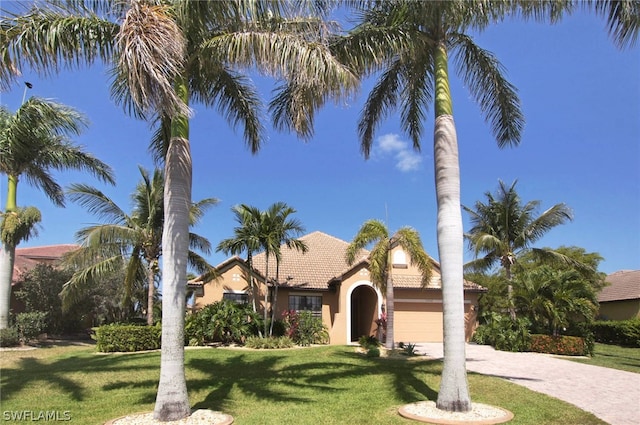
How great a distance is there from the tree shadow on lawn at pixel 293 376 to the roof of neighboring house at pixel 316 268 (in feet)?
23.6

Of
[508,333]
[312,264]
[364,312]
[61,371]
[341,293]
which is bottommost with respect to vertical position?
[61,371]

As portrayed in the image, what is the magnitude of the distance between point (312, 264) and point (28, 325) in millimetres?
13694

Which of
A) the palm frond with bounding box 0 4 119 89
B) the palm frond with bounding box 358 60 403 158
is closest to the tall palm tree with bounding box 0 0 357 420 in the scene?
the palm frond with bounding box 0 4 119 89

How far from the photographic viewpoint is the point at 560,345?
65.0ft

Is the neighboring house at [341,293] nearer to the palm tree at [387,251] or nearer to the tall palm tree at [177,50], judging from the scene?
the palm tree at [387,251]

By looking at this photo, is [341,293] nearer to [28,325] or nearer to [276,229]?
[276,229]

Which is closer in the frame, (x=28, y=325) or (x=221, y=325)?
(x=221, y=325)

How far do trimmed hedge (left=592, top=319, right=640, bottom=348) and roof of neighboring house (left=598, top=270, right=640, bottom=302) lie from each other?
17.2 ft

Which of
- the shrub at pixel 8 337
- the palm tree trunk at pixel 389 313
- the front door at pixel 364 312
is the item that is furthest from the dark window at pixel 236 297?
the shrub at pixel 8 337

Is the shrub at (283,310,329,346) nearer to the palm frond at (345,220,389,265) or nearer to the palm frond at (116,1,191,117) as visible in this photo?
the palm frond at (345,220,389,265)

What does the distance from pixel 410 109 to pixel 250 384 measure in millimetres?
8307

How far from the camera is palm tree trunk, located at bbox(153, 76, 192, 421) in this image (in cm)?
777

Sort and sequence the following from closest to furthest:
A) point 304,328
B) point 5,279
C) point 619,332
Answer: point 5,279, point 304,328, point 619,332

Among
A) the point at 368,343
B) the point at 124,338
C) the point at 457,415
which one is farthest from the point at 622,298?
the point at 124,338
